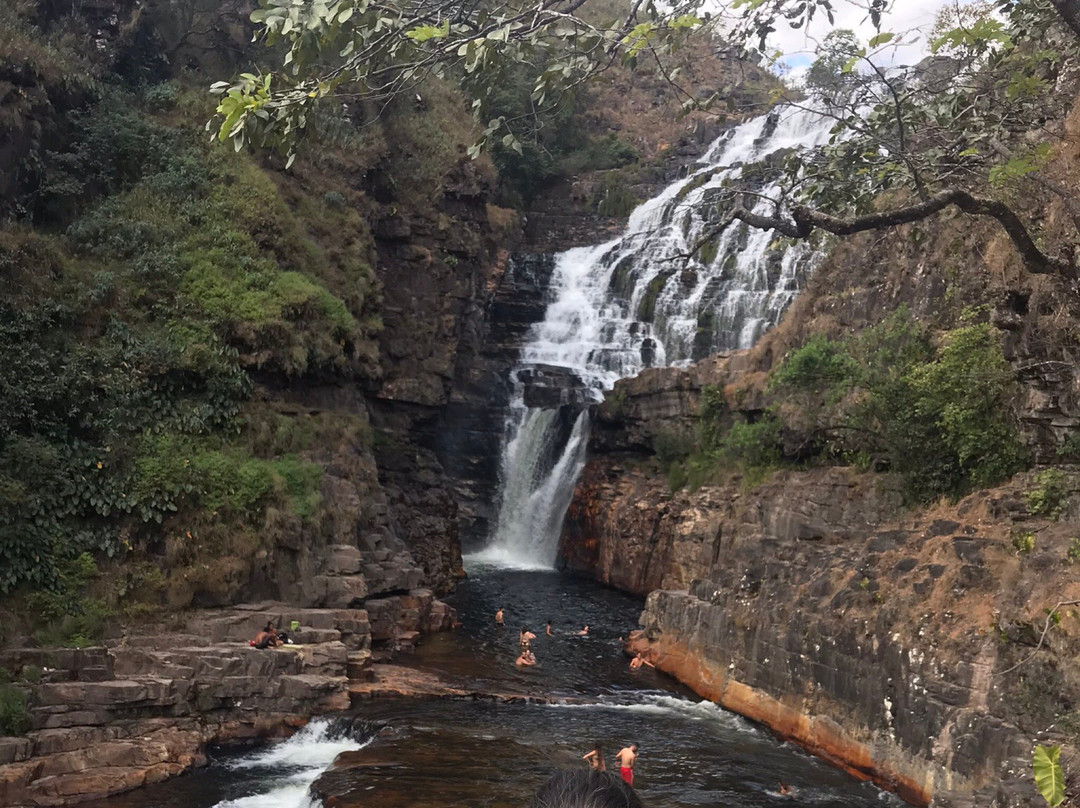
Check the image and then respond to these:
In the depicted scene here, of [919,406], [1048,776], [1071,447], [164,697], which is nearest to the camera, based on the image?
[1048,776]

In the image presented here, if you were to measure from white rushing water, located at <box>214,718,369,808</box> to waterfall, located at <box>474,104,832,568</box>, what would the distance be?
1705 cm

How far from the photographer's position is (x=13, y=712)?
1361 cm

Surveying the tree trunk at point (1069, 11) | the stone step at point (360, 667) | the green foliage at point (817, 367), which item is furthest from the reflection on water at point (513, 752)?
the tree trunk at point (1069, 11)

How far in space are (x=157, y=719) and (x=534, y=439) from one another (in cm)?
1998

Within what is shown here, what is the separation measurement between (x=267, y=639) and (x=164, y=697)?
220cm

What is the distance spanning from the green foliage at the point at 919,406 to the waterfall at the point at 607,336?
476 inches

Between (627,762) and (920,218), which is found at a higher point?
(920,218)

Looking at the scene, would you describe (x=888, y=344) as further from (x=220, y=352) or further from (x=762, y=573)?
(x=220, y=352)

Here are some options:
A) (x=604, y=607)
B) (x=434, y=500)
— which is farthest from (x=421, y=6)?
(x=434, y=500)

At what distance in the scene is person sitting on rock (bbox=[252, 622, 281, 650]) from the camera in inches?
656

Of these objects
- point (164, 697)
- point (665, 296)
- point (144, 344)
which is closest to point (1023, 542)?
point (164, 697)

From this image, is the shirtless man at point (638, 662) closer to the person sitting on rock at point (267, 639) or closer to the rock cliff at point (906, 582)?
the rock cliff at point (906, 582)

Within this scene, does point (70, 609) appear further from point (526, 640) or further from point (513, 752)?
point (526, 640)

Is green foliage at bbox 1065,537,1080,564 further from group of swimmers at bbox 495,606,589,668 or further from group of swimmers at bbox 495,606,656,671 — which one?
group of swimmers at bbox 495,606,589,668
